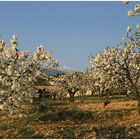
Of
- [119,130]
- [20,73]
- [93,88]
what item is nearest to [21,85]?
[20,73]

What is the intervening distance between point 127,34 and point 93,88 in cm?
4727

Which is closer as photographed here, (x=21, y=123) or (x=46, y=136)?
(x=46, y=136)

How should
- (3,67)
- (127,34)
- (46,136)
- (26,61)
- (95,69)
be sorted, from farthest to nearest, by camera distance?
(95,69) < (127,34) < (26,61) < (3,67) < (46,136)

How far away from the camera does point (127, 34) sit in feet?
129

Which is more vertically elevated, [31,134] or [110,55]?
[110,55]

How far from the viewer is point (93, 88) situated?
86.1 m

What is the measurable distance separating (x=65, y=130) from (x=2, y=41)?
1007cm

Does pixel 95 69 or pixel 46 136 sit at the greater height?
pixel 95 69

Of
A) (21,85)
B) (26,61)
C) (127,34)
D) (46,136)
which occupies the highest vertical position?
(127,34)

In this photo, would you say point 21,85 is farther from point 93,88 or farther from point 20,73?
point 93,88

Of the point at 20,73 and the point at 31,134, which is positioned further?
the point at 20,73

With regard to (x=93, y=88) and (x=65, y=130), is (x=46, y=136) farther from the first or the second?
(x=93, y=88)

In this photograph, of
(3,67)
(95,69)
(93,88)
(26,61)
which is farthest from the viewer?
(93,88)

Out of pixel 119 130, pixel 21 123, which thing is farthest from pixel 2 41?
pixel 119 130
